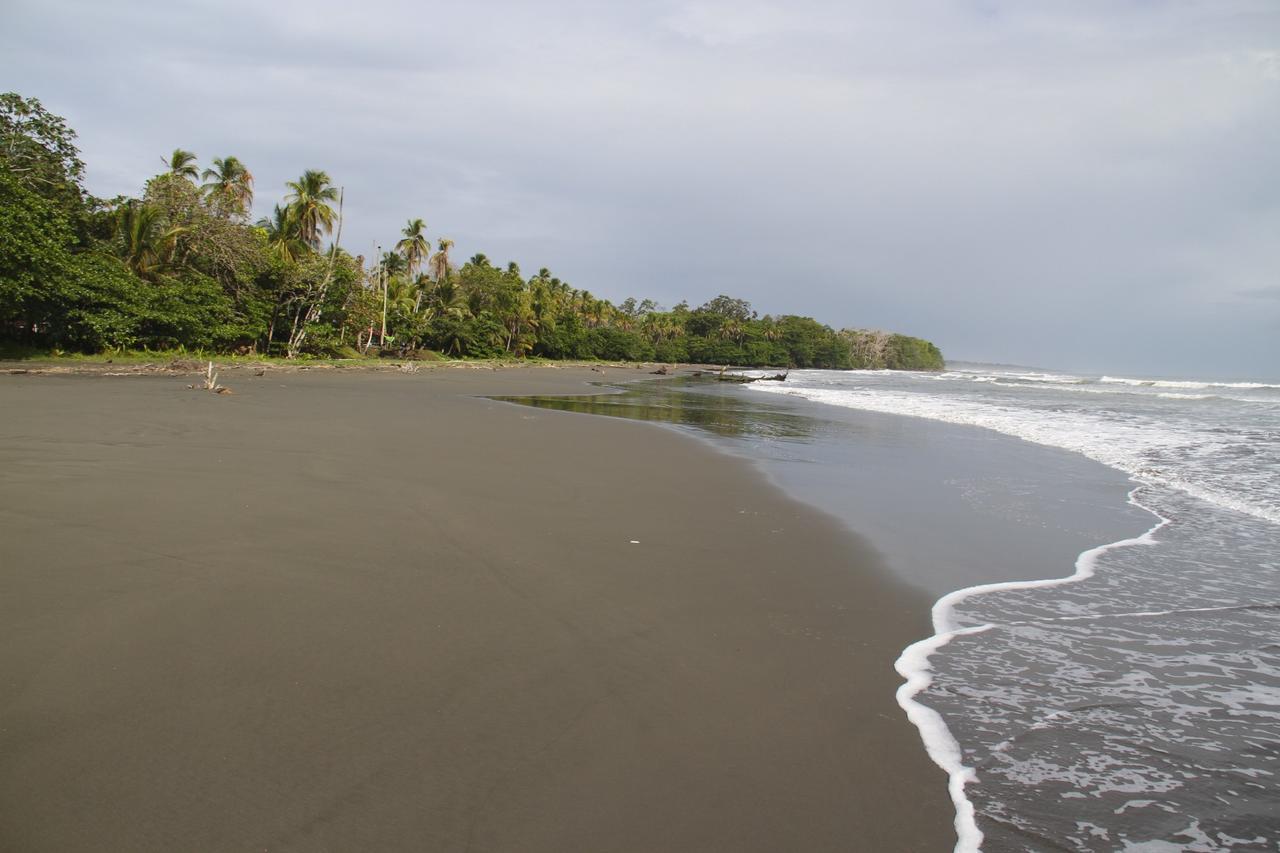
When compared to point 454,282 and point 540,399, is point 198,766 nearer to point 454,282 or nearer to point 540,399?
point 540,399

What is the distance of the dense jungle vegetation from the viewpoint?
20672 mm

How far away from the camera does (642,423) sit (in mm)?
14781

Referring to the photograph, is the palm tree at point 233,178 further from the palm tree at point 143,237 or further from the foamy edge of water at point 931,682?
the foamy edge of water at point 931,682

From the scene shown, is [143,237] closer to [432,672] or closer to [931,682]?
[432,672]

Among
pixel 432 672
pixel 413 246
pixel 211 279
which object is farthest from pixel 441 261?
pixel 432 672

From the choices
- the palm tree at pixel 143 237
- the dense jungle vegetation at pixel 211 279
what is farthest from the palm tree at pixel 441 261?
the palm tree at pixel 143 237

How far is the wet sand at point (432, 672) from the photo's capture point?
6.89 ft

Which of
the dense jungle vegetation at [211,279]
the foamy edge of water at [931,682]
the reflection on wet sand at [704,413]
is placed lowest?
the foamy edge of water at [931,682]

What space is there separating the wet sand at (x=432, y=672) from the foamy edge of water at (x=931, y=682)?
64 mm

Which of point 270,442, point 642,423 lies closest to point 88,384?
point 270,442

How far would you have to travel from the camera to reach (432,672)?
9.71 ft

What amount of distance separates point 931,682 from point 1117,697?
2.84ft

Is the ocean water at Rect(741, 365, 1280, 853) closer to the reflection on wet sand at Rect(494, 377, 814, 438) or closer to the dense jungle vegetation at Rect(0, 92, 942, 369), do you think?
the reflection on wet sand at Rect(494, 377, 814, 438)

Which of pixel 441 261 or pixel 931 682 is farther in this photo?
pixel 441 261
